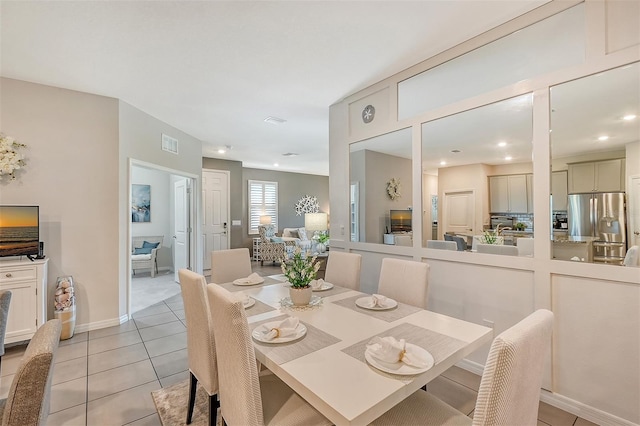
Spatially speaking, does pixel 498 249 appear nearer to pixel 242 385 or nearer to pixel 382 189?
pixel 382 189

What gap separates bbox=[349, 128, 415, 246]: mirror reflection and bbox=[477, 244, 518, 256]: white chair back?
690mm

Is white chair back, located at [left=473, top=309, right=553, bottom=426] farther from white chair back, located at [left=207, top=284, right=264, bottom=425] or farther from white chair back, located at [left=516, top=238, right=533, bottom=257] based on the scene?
white chair back, located at [left=516, top=238, right=533, bottom=257]

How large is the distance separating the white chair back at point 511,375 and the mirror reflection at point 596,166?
1.38 meters

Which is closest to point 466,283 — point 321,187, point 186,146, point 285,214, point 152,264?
point 186,146

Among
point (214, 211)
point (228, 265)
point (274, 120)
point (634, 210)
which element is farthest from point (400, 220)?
point (214, 211)

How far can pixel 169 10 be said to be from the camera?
6.66 feet

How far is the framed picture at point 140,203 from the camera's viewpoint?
262 inches

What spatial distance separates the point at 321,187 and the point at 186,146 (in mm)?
5616

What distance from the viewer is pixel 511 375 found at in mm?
843

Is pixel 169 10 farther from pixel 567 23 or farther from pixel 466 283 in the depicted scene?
pixel 466 283

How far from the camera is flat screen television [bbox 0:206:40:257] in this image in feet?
9.15

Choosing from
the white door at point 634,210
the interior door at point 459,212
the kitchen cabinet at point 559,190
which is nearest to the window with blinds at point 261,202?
the interior door at point 459,212

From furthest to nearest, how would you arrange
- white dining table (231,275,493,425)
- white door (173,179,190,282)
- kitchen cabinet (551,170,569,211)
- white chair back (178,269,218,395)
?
white door (173,179,190,282), kitchen cabinet (551,170,569,211), white chair back (178,269,218,395), white dining table (231,275,493,425)

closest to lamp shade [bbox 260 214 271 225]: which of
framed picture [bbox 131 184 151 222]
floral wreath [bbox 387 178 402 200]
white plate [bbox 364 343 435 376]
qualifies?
framed picture [bbox 131 184 151 222]
